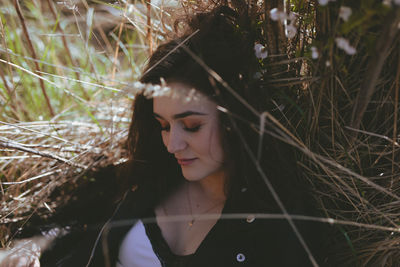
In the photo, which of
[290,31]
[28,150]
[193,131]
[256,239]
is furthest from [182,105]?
[28,150]

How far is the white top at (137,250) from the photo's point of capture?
136 centimetres

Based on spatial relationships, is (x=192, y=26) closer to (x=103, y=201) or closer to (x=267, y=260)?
(x=267, y=260)

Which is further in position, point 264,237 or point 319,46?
point 264,237

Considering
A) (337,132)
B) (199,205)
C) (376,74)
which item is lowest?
(199,205)

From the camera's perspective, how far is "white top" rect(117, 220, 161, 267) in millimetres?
1360

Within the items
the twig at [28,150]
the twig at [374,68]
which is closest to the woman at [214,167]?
the twig at [374,68]

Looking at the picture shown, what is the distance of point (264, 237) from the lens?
3.99ft

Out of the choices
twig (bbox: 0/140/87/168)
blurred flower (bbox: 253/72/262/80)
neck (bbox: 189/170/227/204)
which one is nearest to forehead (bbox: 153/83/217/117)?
blurred flower (bbox: 253/72/262/80)

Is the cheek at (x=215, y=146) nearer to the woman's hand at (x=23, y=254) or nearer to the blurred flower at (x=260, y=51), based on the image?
the blurred flower at (x=260, y=51)

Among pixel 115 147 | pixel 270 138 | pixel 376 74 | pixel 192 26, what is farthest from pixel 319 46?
pixel 115 147

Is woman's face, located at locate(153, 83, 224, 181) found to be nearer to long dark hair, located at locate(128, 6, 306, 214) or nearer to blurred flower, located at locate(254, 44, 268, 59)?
long dark hair, located at locate(128, 6, 306, 214)

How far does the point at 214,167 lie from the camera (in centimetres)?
124

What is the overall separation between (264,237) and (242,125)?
360 millimetres

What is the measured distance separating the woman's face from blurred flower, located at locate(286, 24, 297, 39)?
0.30 meters
